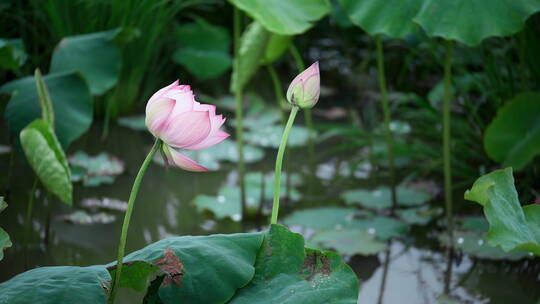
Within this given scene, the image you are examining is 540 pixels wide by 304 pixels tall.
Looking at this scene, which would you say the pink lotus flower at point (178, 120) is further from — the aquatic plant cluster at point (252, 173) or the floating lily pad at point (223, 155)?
the floating lily pad at point (223, 155)

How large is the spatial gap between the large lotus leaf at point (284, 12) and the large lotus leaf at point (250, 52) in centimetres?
9

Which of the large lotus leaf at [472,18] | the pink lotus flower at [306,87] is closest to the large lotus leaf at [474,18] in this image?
the large lotus leaf at [472,18]

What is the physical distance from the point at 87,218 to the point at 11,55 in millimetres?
446

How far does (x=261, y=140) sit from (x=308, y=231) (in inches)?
28.0

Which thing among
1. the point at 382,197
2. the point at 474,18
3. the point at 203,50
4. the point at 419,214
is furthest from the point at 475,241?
the point at 203,50

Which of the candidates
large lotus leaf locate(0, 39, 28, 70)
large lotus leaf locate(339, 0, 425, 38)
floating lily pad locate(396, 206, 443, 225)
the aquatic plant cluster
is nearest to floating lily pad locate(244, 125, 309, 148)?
the aquatic plant cluster

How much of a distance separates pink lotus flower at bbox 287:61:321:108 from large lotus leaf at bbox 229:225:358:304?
172 mm

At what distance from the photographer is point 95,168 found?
6.06 feet

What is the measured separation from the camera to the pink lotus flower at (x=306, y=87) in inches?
32.9

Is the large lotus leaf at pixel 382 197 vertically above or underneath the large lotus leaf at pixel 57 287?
underneath

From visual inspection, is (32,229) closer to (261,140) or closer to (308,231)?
(308,231)

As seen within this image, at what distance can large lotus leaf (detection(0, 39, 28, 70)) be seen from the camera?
1317 mm

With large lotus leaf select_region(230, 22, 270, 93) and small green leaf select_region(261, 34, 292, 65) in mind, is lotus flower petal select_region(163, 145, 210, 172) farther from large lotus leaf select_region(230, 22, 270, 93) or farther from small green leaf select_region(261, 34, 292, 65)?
small green leaf select_region(261, 34, 292, 65)

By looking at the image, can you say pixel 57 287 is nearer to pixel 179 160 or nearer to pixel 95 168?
pixel 179 160
